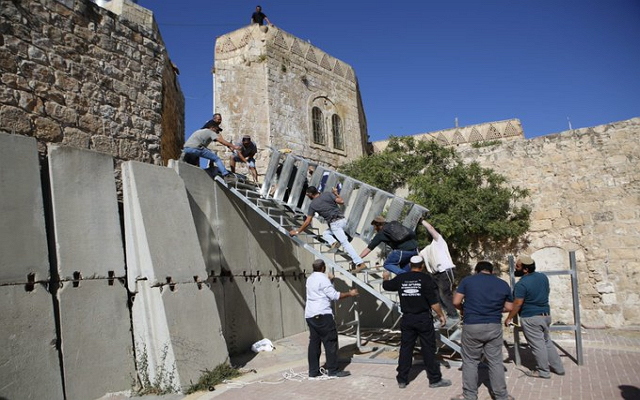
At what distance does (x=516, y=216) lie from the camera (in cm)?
1247

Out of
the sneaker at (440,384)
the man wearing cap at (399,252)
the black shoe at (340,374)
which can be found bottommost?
the black shoe at (340,374)

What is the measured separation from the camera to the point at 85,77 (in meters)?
7.26

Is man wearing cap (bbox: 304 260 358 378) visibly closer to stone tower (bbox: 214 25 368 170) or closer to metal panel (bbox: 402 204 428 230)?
metal panel (bbox: 402 204 428 230)

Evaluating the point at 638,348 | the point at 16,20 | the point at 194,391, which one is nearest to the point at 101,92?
the point at 16,20

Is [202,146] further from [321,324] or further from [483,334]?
[483,334]

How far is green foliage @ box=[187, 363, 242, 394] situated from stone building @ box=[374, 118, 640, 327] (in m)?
8.90

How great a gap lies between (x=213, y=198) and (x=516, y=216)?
333 inches

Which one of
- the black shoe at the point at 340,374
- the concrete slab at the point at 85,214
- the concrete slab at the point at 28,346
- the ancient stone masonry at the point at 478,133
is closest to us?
the concrete slab at the point at 28,346

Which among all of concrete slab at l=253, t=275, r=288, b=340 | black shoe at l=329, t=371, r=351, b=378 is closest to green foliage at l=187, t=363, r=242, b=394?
black shoe at l=329, t=371, r=351, b=378

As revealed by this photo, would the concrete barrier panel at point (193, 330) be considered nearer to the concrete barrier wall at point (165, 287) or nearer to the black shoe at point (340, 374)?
the concrete barrier wall at point (165, 287)

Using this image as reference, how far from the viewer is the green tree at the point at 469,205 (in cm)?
1238

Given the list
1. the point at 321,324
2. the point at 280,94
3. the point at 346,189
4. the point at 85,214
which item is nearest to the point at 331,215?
the point at 346,189

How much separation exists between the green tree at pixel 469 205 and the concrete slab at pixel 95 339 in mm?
8826

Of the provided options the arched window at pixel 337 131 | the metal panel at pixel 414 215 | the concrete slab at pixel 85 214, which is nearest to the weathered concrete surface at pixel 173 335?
the concrete slab at pixel 85 214
